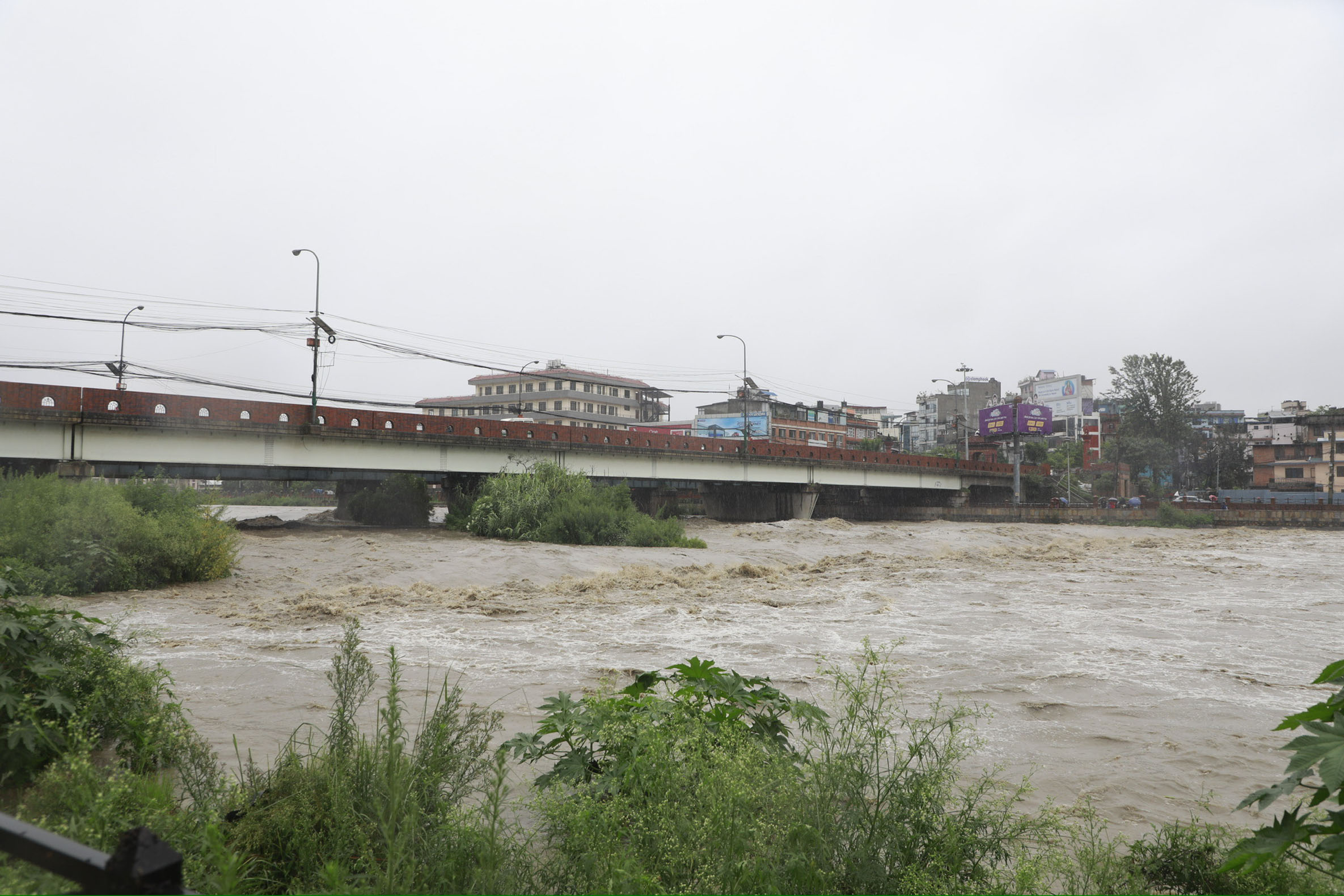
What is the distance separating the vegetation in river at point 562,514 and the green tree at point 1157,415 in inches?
2612

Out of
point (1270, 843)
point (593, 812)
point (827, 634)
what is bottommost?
point (827, 634)

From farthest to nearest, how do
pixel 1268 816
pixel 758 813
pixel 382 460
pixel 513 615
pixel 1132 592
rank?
pixel 382 460 → pixel 1132 592 → pixel 513 615 → pixel 1268 816 → pixel 758 813

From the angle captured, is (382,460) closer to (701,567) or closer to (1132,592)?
(701,567)

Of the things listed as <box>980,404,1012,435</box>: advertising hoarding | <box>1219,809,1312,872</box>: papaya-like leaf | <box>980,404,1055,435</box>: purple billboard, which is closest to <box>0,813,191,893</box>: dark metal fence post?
<box>1219,809,1312,872</box>: papaya-like leaf

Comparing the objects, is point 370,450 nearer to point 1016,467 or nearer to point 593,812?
point 593,812

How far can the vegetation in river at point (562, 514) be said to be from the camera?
1220 inches

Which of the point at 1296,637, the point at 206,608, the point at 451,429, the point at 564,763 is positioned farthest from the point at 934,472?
the point at 564,763

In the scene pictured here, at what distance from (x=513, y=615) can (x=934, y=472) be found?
53488 millimetres

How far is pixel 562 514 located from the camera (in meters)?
31.2

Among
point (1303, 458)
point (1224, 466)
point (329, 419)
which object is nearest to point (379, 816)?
point (329, 419)

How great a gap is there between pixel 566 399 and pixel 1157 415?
219ft

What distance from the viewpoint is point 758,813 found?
11.8 feet

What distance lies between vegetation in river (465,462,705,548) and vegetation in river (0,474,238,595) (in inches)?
558

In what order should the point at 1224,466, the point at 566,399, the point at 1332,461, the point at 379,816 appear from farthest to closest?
the point at 566,399
the point at 1224,466
the point at 1332,461
the point at 379,816
